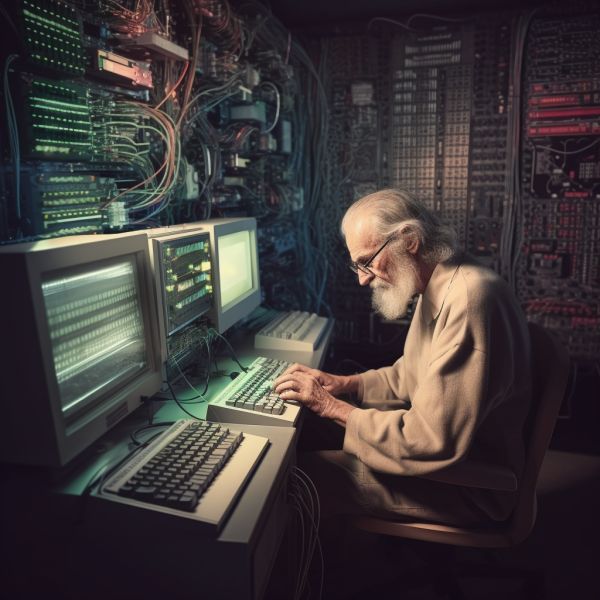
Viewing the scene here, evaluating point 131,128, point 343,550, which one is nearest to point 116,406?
point 131,128

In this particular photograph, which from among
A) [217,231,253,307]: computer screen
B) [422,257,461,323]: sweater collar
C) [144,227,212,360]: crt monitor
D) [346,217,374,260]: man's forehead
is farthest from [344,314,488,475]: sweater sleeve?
[217,231,253,307]: computer screen

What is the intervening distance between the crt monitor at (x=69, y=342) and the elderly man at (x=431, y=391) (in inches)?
18.8

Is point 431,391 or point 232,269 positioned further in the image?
point 232,269

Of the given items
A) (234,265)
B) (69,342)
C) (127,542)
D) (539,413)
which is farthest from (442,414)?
(234,265)

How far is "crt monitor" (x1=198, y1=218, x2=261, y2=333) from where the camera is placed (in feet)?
5.62

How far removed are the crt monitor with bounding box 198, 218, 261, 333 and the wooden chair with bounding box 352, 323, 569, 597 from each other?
800mm

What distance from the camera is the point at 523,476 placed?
4.44ft

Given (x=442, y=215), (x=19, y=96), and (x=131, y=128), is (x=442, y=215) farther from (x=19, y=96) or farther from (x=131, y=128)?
(x=19, y=96)

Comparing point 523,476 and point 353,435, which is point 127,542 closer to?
point 353,435

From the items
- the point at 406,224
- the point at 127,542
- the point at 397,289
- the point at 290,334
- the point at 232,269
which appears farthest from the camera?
the point at 290,334

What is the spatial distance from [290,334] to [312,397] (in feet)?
2.02

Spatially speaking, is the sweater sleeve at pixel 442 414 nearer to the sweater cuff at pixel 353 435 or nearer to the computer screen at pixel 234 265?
the sweater cuff at pixel 353 435

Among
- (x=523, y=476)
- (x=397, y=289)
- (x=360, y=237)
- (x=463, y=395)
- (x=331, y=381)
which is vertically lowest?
(x=523, y=476)

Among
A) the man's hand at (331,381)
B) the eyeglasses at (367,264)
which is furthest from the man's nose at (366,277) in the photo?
the man's hand at (331,381)
